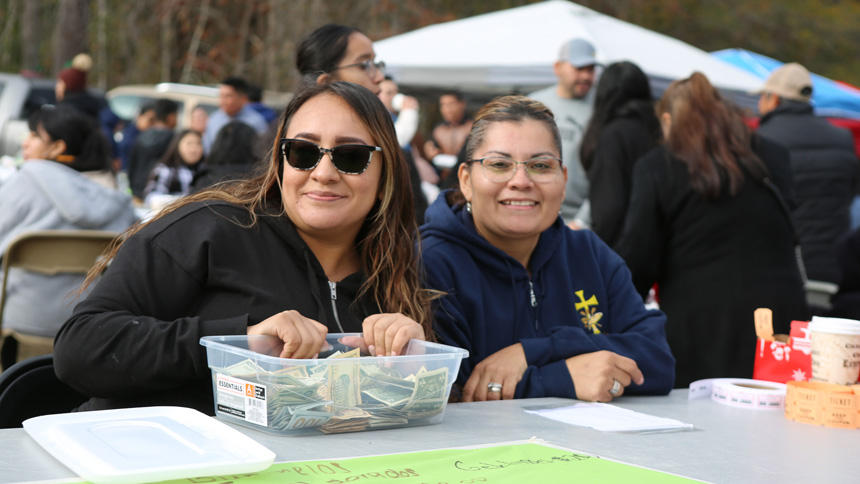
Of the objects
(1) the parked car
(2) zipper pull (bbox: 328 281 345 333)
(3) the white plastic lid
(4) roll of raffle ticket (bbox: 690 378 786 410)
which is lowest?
(4) roll of raffle ticket (bbox: 690 378 786 410)

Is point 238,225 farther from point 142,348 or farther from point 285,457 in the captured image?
point 285,457

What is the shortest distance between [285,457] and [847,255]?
16.1 feet

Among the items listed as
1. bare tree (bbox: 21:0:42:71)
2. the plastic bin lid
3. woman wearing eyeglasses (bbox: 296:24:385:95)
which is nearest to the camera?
the plastic bin lid

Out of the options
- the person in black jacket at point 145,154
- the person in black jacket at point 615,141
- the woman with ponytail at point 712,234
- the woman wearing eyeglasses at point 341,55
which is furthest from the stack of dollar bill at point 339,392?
the person in black jacket at point 145,154

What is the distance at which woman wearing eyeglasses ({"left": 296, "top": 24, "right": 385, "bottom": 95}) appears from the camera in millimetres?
3650

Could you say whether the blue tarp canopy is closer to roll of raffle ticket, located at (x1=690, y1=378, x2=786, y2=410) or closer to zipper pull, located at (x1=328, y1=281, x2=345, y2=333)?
roll of raffle ticket, located at (x1=690, y1=378, x2=786, y2=410)

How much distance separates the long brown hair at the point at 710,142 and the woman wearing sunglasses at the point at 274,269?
1.90 m

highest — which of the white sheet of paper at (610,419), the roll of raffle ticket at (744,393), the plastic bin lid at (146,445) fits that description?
the plastic bin lid at (146,445)

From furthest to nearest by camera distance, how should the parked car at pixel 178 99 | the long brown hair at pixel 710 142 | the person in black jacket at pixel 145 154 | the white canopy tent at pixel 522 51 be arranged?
the parked car at pixel 178 99 → the person in black jacket at pixel 145 154 → the white canopy tent at pixel 522 51 → the long brown hair at pixel 710 142

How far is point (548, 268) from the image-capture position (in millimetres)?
2766

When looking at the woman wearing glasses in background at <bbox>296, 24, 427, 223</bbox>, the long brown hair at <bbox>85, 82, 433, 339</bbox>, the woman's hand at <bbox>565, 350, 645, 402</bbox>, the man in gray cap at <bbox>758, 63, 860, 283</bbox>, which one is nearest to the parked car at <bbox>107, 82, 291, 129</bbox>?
the man in gray cap at <bbox>758, 63, 860, 283</bbox>

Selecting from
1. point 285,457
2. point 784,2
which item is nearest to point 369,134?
point 285,457

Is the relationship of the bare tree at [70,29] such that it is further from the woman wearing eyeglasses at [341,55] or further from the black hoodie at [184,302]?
the black hoodie at [184,302]

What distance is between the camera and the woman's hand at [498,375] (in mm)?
2412
